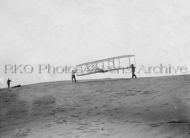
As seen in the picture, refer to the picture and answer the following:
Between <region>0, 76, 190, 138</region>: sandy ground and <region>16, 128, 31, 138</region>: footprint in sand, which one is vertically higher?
<region>0, 76, 190, 138</region>: sandy ground

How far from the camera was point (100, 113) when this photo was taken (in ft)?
48.7

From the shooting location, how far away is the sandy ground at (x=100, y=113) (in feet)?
34.5

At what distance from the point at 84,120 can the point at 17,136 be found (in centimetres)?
379

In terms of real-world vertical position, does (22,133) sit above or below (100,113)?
below

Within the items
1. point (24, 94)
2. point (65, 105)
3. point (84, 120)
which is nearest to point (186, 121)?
point (84, 120)

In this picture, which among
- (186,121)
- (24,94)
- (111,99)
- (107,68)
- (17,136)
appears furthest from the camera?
(107,68)

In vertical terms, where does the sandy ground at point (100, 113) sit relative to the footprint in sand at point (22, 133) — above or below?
above

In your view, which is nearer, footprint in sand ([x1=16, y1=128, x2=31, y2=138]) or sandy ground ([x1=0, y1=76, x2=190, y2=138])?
sandy ground ([x1=0, y1=76, x2=190, y2=138])

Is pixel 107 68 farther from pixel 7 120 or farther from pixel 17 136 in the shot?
pixel 17 136

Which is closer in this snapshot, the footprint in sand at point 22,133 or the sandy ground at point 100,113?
the sandy ground at point 100,113

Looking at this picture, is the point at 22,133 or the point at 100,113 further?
the point at 100,113

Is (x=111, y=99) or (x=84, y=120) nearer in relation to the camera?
(x=84, y=120)

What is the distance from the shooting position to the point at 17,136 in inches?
448

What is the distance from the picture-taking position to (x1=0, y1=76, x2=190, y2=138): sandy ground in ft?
34.5
